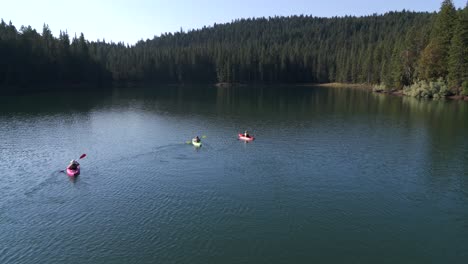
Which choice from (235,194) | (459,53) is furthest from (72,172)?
(459,53)

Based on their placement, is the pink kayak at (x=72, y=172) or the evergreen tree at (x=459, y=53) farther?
the evergreen tree at (x=459, y=53)

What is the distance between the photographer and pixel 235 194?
42250mm

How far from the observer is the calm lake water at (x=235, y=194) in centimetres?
3092

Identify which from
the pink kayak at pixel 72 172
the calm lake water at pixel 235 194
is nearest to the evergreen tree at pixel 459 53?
the calm lake water at pixel 235 194

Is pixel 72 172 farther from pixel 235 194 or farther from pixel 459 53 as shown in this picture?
pixel 459 53

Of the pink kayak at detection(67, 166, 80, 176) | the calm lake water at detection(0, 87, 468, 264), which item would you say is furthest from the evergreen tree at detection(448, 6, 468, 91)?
the pink kayak at detection(67, 166, 80, 176)

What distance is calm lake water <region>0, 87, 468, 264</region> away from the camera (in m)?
30.9

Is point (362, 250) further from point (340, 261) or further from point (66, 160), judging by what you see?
point (66, 160)

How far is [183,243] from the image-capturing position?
31531 mm

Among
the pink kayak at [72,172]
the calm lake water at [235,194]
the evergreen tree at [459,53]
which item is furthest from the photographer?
the evergreen tree at [459,53]

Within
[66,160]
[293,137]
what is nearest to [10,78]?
[66,160]

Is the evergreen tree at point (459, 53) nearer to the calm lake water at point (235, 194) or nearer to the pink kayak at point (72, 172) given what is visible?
the calm lake water at point (235, 194)

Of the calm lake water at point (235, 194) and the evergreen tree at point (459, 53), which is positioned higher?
the evergreen tree at point (459, 53)

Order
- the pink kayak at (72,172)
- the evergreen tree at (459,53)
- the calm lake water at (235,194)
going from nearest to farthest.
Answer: the calm lake water at (235,194), the pink kayak at (72,172), the evergreen tree at (459,53)
